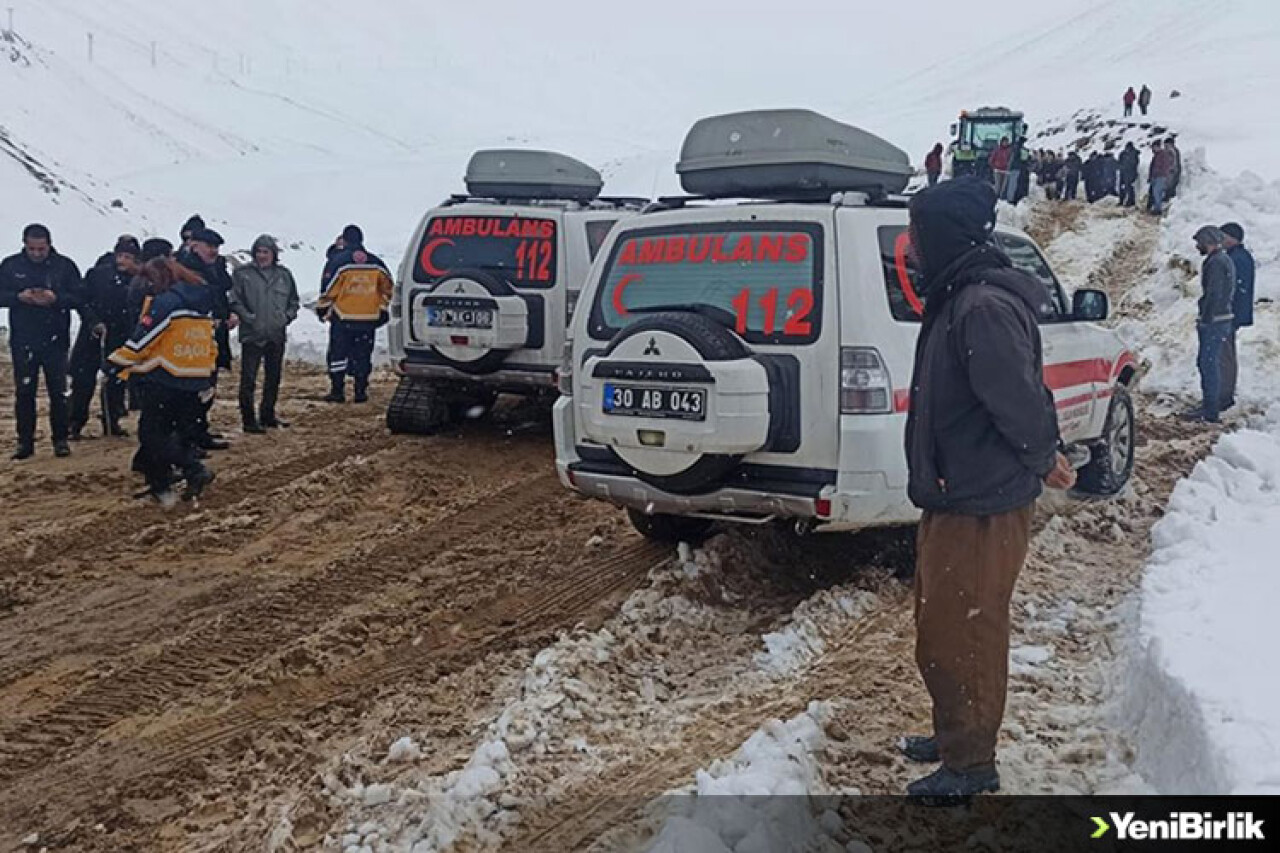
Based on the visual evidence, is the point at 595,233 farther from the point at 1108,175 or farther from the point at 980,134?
→ the point at 980,134

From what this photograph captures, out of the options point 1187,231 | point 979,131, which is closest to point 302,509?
point 1187,231

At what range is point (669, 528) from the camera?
6.15 m

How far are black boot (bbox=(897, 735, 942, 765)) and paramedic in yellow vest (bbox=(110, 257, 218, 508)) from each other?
17.3 ft

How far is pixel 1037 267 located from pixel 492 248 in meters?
4.17

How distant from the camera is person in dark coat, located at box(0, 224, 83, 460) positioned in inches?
329

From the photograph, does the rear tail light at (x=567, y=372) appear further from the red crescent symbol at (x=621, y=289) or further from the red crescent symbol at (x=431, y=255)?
the red crescent symbol at (x=431, y=255)

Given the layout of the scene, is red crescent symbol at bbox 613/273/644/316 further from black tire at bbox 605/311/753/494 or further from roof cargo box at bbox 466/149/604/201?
roof cargo box at bbox 466/149/604/201

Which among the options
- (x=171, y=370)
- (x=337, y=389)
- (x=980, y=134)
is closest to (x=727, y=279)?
(x=171, y=370)

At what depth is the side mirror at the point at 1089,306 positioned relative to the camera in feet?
20.3

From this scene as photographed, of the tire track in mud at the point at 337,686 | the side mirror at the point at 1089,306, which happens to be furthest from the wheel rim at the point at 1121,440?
the tire track in mud at the point at 337,686

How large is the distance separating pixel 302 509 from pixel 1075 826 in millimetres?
5293

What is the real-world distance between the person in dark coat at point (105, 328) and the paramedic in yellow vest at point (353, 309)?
1.93m

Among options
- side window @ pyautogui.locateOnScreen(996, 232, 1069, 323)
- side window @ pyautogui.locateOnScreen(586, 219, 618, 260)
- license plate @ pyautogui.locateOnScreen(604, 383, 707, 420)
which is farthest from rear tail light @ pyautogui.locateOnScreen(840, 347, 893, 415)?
side window @ pyautogui.locateOnScreen(586, 219, 618, 260)

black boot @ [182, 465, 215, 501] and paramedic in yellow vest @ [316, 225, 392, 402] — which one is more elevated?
paramedic in yellow vest @ [316, 225, 392, 402]
